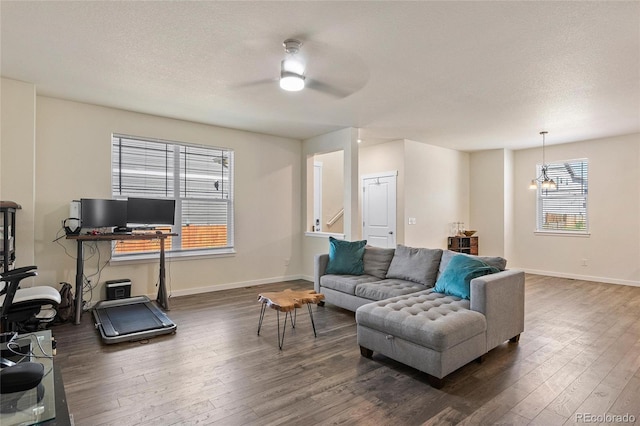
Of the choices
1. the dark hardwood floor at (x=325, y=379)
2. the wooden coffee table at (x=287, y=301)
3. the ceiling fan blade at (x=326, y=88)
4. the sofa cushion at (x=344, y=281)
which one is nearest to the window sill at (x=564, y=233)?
the dark hardwood floor at (x=325, y=379)

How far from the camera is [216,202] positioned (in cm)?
566

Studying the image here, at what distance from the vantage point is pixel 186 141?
17.3ft

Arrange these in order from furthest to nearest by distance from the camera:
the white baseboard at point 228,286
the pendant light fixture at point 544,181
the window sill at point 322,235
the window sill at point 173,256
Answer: the pendant light fixture at point 544,181, the window sill at point 322,235, the white baseboard at point 228,286, the window sill at point 173,256

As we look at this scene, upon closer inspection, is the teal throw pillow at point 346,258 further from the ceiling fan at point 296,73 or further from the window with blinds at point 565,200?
the window with blinds at point 565,200

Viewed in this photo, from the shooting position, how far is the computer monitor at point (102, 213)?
4.12 meters

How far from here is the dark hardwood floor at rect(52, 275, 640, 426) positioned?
7.11ft

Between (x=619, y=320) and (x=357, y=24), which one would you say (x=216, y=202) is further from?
(x=619, y=320)

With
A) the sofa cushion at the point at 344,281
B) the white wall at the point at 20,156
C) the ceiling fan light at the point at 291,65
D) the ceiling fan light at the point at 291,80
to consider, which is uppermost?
the ceiling fan light at the point at 291,65

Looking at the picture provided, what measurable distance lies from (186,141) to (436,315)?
440cm

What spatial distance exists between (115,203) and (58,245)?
33.8 inches

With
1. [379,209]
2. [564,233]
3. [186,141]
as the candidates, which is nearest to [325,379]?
[186,141]

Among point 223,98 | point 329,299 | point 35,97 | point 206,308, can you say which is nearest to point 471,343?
point 329,299

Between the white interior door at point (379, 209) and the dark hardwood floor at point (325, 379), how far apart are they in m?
3.23

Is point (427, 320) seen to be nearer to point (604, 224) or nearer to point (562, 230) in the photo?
point (604, 224)
